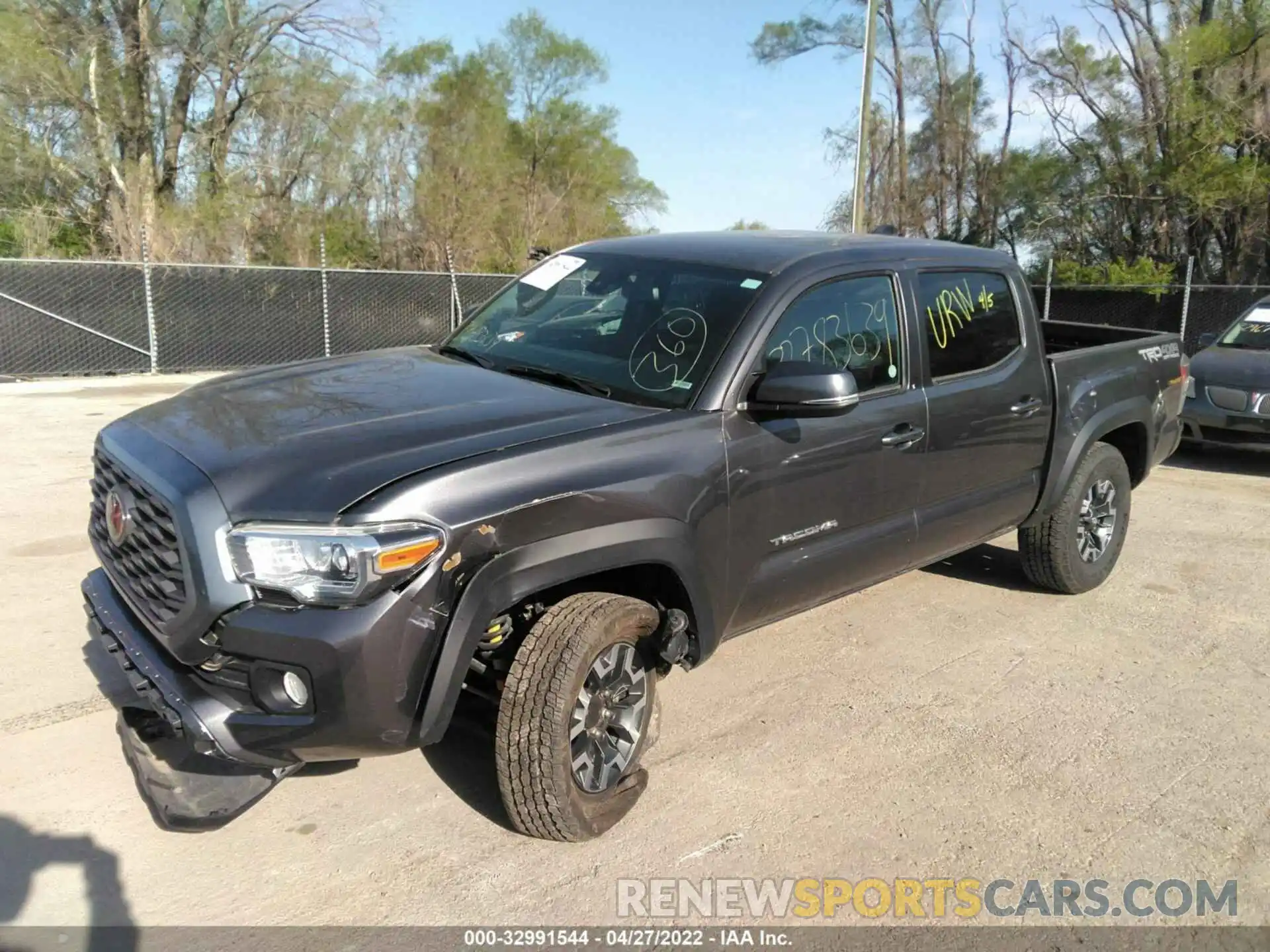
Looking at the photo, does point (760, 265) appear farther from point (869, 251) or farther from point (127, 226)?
point (127, 226)

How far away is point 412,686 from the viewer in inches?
109

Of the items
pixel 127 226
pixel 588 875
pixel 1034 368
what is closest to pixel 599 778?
pixel 588 875

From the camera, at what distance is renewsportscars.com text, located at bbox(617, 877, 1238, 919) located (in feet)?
9.90

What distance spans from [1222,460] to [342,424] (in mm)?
9643

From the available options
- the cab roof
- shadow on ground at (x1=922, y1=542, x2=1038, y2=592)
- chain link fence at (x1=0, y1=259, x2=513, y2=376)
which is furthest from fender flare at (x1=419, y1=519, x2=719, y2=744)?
chain link fence at (x1=0, y1=259, x2=513, y2=376)

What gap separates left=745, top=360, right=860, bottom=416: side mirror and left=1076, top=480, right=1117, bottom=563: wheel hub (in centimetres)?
258

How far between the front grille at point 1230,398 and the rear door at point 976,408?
515 centimetres

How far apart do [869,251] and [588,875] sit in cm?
275

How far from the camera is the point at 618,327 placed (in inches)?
157

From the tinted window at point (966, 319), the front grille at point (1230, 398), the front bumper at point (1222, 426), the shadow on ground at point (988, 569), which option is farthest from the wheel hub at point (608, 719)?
the front grille at point (1230, 398)

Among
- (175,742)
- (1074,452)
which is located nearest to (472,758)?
(175,742)

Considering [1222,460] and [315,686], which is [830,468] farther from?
[1222,460]

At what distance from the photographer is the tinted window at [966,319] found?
447 cm

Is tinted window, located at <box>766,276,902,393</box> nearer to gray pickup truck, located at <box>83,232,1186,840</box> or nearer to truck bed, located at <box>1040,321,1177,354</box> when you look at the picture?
gray pickup truck, located at <box>83,232,1186,840</box>
